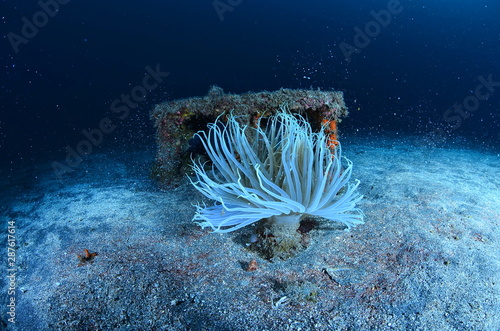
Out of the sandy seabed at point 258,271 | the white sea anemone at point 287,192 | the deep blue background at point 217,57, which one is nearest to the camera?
the sandy seabed at point 258,271

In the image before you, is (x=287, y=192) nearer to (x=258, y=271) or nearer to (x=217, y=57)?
(x=258, y=271)

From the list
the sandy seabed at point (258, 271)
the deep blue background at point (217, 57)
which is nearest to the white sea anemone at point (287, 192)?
the sandy seabed at point (258, 271)

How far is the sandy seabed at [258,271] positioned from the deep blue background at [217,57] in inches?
742

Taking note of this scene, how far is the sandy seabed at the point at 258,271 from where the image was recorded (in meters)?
1.88

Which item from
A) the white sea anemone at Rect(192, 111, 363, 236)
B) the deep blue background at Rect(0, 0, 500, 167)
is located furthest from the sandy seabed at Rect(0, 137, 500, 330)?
the deep blue background at Rect(0, 0, 500, 167)

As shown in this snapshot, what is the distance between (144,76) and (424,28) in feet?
96.3

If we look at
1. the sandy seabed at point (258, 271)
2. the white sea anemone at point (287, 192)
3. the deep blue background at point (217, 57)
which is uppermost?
the deep blue background at point (217, 57)

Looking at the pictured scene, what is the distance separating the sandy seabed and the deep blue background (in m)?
18.9

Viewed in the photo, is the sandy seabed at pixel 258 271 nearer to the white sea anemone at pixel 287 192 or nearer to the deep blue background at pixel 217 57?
the white sea anemone at pixel 287 192

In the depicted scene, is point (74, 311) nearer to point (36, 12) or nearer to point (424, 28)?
point (36, 12)

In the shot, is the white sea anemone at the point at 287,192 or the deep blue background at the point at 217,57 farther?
the deep blue background at the point at 217,57

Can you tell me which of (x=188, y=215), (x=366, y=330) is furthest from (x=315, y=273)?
(x=188, y=215)

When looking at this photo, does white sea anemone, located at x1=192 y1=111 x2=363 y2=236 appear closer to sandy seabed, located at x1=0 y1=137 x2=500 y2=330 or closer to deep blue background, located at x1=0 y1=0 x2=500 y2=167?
sandy seabed, located at x1=0 y1=137 x2=500 y2=330

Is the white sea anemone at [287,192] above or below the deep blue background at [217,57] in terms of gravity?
below
